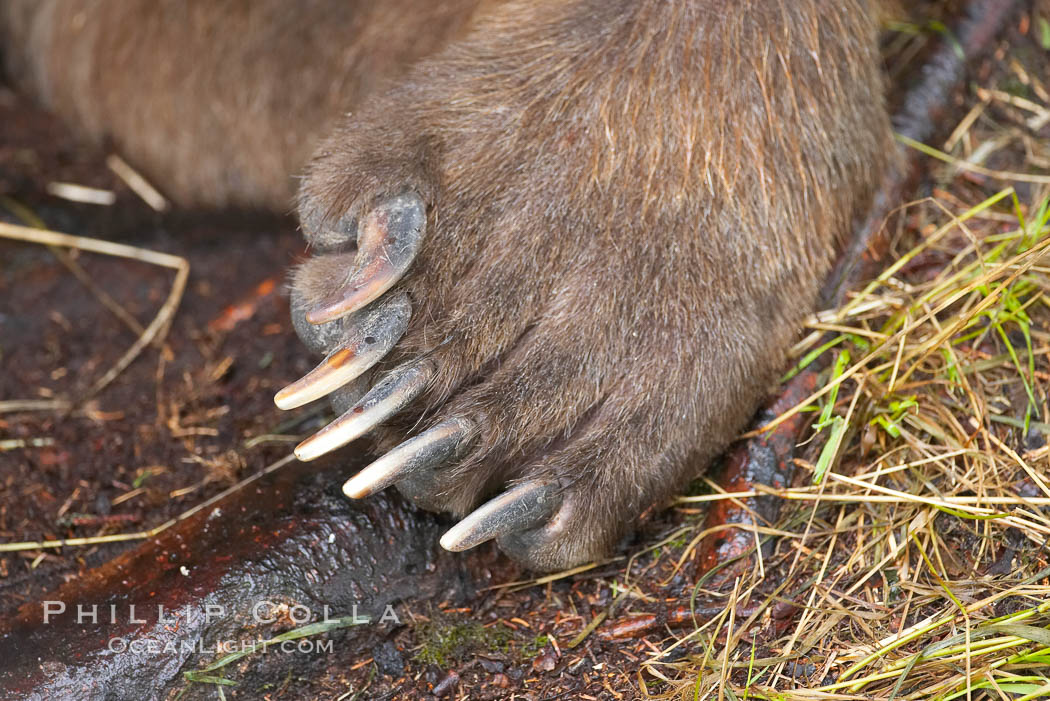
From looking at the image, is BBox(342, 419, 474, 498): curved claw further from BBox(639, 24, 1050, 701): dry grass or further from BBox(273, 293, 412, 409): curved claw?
BBox(639, 24, 1050, 701): dry grass

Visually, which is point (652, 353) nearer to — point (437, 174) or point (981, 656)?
point (437, 174)

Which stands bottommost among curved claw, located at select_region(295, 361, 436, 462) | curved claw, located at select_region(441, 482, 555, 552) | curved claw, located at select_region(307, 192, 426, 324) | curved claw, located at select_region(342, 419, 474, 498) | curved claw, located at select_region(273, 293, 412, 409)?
curved claw, located at select_region(441, 482, 555, 552)

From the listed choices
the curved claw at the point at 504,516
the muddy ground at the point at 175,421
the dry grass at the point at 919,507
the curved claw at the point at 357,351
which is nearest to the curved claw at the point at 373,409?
the curved claw at the point at 357,351

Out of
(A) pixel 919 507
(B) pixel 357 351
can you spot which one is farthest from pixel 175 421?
(A) pixel 919 507

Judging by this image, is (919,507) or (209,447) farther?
(209,447)

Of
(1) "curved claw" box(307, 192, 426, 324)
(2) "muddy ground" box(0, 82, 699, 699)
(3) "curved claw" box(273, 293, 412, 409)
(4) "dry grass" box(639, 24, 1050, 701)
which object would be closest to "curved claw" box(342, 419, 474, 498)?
(3) "curved claw" box(273, 293, 412, 409)

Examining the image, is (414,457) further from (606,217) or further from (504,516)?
(606,217)
